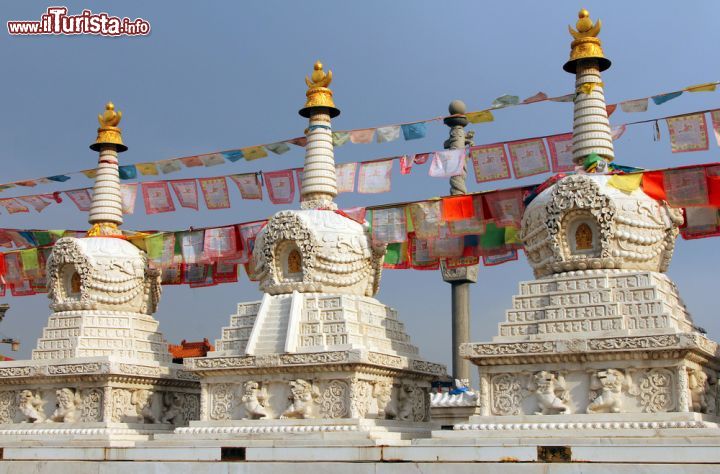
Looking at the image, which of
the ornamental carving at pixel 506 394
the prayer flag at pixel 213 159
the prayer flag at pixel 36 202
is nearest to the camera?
the ornamental carving at pixel 506 394

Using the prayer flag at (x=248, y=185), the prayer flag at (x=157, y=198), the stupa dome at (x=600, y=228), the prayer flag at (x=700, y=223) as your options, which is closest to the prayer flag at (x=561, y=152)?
the stupa dome at (x=600, y=228)

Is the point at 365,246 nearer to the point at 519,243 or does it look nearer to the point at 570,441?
the point at 519,243

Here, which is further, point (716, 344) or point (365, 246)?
point (365, 246)

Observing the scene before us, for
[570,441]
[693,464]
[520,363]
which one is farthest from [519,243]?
[693,464]

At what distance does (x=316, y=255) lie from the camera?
2319 cm

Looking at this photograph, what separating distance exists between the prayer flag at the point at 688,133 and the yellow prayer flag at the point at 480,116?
4598 mm

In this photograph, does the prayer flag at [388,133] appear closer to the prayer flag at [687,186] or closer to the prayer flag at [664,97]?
the prayer flag at [664,97]

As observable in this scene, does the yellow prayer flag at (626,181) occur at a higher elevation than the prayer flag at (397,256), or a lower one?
higher

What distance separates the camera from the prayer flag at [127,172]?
1140 inches

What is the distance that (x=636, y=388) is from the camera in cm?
1838

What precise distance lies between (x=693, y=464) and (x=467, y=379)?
26.4 m

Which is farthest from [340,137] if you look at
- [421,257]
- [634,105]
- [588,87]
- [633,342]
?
[633,342]

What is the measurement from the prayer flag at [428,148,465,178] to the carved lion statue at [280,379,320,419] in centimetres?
648

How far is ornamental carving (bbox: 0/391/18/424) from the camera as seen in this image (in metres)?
25.4
